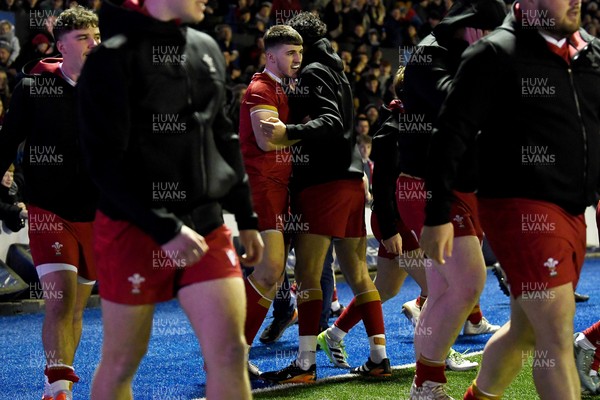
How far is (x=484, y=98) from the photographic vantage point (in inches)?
160

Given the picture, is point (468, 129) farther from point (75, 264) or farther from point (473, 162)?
point (75, 264)

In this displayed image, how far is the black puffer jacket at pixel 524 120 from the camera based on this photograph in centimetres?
405

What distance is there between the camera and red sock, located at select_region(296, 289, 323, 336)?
6.57 meters

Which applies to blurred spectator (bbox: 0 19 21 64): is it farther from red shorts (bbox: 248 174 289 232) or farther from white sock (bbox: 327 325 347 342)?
white sock (bbox: 327 325 347 342)

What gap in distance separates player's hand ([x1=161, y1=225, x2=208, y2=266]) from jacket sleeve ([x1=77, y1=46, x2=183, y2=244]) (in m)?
0.05

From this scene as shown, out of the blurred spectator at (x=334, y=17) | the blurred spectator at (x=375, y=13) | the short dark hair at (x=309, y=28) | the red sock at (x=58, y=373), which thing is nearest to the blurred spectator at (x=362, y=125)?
the blurred spectator at (x=334, y=17)

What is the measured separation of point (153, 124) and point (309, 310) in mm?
3001

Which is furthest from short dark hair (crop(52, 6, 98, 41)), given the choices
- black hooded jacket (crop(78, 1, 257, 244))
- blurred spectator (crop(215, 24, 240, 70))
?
blurred spectator (crop(215, 24, 240, 70))

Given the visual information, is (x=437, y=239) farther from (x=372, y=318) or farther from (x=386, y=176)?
(x=372, y=318)

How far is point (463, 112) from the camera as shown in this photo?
4039mm

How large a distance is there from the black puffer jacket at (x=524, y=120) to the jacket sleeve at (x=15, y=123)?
2481 mm

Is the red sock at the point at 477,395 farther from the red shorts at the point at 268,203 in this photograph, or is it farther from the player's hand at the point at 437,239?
the red shorts at the point at 268,203

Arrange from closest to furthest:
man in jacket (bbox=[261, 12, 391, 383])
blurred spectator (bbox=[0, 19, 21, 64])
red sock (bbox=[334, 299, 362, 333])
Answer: man in jacket (bbox=[261, 12, 391, 383]) < red sock (bbox=[334, 299, 362, 333]) < blurred spectator (bbox=[0, 19, 21, 64])

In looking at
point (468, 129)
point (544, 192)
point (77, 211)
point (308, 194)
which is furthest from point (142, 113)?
point (308, 194)
